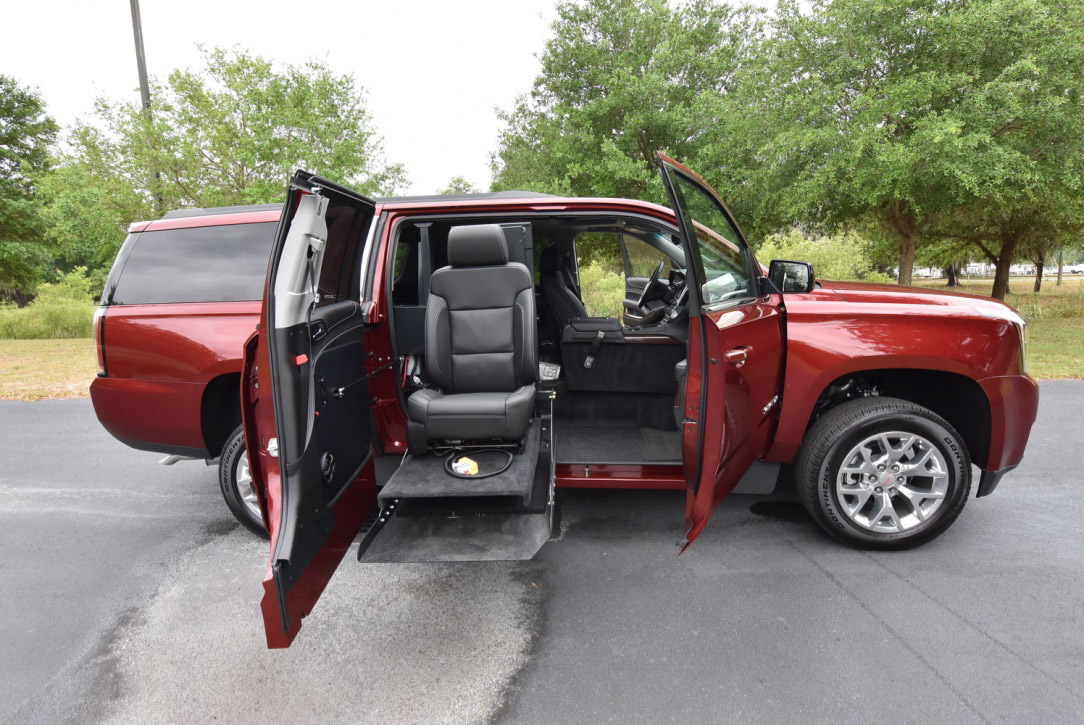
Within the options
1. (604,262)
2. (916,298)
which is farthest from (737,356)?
(604,262)

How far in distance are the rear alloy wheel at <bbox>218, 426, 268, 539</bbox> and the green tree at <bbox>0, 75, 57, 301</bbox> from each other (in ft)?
50.7

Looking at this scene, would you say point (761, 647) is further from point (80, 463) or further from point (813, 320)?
point (80, 463)

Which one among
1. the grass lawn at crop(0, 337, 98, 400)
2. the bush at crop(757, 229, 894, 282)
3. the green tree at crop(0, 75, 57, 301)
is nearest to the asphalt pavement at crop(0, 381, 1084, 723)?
the grass lawn at crop(0, 337, 98, 400)

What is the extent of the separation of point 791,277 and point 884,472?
1093 mm

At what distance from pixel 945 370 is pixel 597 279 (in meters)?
6.71

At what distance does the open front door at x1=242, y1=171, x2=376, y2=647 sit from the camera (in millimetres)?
2068

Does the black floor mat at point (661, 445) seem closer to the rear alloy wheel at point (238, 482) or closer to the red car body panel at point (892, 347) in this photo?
the red car body panel at point (892, 347)

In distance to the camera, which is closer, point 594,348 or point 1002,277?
point 594,348

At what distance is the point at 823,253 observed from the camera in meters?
17.5

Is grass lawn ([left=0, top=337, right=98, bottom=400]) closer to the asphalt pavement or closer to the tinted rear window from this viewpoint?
the tinted rear window

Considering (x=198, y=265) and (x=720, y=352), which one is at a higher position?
(x=198, y=265)

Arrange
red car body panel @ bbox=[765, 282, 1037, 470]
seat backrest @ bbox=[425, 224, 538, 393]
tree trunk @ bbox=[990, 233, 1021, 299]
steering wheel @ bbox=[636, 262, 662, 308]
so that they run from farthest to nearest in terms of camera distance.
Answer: tree trunk @ bbox=[990, 233, 1021, 299]
steering wheel @ bbox=[636, 262, 662, 308]
seat backrest @ bbox=[425, 224, 538, 393]
red car body panel @ bbox=[765, 282, 1037, 470]

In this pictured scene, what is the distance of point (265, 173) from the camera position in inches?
388

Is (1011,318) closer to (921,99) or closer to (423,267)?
(423,267)
